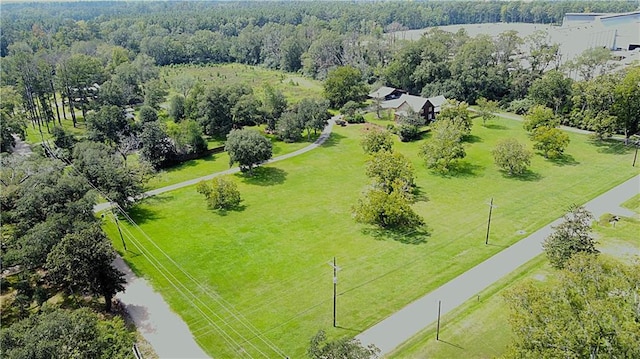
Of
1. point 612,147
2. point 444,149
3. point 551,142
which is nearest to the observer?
point 444,149

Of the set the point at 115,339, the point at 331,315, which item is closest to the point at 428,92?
the point at 331,315

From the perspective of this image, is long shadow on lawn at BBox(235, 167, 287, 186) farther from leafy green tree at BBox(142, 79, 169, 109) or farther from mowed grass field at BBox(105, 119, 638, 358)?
leafy green tree at BBox(142, 79, 169, 109)

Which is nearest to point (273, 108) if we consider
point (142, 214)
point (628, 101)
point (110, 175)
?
point (142, 214)

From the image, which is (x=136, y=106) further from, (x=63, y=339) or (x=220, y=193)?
(x=63, y=339)

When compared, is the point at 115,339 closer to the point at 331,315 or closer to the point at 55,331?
the point at 55,331

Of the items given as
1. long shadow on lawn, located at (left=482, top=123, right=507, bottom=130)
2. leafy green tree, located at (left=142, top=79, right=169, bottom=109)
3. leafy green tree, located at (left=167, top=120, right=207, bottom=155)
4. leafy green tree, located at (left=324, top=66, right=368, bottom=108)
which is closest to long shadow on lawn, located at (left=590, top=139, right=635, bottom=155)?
long shadow on lawn, located at (left=482, top=123, right=507, bottom=130)
